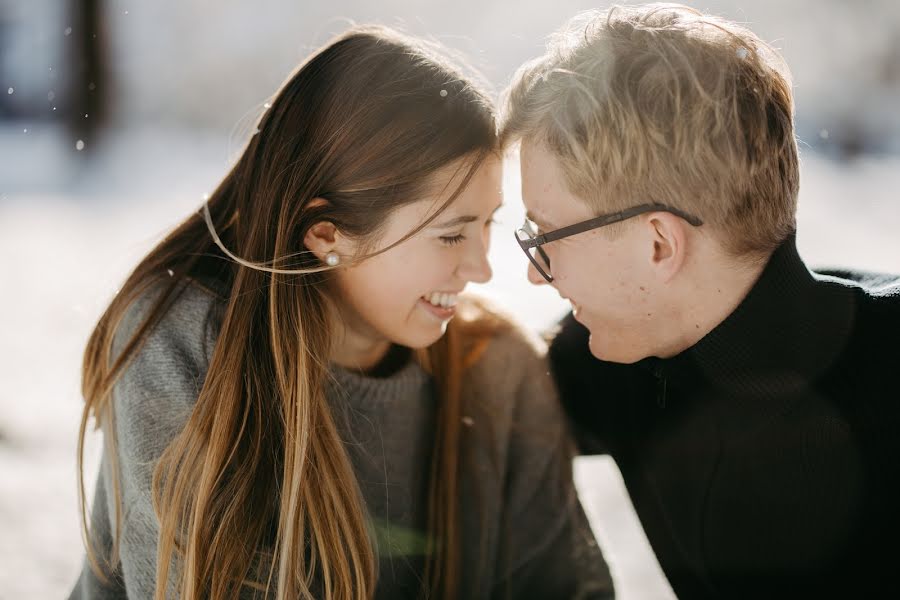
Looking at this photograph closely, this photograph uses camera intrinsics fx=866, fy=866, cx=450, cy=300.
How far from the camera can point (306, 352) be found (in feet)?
6.80

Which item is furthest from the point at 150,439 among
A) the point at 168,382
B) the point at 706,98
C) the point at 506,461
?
the point at 706,98

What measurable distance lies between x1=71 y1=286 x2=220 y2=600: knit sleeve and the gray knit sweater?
0.81 feet

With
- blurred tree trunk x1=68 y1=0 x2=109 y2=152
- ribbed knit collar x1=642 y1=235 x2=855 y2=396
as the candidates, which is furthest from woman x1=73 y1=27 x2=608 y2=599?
blurred tree trunk x1=68 y1=0 x2=109 y2=152

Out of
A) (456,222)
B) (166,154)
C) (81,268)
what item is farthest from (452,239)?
(166,154)

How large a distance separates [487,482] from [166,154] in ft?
35.8

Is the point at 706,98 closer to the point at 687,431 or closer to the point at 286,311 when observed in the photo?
the point at 687,431

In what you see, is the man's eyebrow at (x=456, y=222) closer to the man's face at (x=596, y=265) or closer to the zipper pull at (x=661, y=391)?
the man's face at (x=596, y=265)

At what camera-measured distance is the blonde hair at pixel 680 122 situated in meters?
1.86

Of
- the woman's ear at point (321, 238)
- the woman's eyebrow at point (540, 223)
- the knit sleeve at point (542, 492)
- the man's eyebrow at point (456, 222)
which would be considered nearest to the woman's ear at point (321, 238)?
the woman's ear at point (321, 238)

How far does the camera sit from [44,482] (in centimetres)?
401

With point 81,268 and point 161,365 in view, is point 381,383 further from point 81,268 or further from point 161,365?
point 81,268

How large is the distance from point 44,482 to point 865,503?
3.50 meters

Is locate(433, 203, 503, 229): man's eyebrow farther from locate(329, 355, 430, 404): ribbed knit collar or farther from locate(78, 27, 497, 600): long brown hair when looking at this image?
locate(329, 355, 430, 404): ribbed knit collar

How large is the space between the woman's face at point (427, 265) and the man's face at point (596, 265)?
0.14 meters
